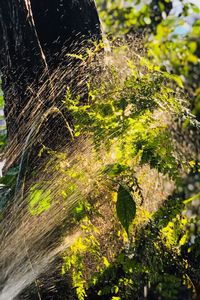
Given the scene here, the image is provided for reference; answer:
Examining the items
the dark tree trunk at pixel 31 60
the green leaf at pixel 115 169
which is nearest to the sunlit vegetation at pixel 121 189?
the green leaf at pixel 115 169

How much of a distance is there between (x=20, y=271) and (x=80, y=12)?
1555mm

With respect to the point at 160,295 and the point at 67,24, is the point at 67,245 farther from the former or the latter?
the point at 67,24

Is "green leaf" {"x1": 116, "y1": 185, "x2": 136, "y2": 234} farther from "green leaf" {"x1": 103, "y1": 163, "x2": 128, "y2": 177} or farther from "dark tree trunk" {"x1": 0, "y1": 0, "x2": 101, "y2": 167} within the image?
"dark tree trunk" {"x1": 0, "y1": 0, "x2": 101, "y2": 167}

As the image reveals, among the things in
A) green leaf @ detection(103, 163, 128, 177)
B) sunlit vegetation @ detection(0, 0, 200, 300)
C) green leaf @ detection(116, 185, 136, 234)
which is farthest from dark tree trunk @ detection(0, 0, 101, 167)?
green leaf @ detection(116, 185, 136, 234)

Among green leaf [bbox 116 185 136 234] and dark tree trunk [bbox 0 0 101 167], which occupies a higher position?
dark tree trunk [bbox 0 0 101 167]

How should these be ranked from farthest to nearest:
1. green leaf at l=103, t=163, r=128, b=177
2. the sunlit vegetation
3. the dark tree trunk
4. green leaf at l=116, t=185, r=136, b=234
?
the dark tree trunk < the sunlit vegetation < green leaf at l=103, t=163, r=128, b=177 < green leaf at l=116, t=185, r=136, b=234

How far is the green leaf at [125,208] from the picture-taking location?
2279 millimetres

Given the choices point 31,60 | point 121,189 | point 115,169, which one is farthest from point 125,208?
point 31,60

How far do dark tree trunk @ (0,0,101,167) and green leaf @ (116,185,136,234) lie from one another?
0.82m

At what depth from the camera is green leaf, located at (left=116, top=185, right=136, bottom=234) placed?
7.48ft

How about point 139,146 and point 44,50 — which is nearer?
point 139,146

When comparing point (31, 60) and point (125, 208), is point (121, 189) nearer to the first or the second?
point (125, 208)

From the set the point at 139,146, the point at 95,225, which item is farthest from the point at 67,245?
the point at 139,146

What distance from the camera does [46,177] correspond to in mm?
2832
